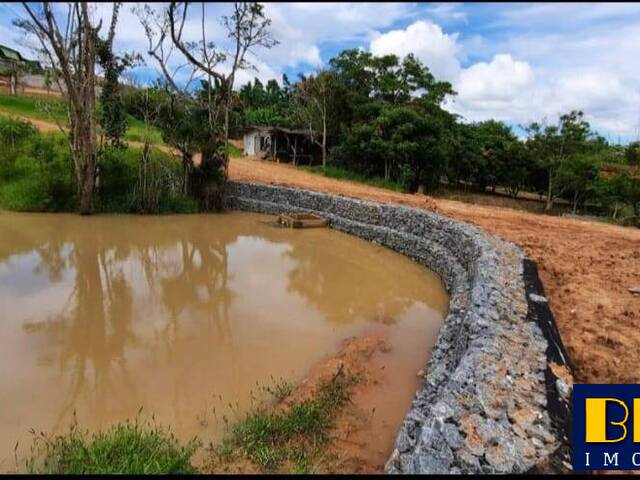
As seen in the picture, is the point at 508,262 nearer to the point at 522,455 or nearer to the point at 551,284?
the point at 551,284

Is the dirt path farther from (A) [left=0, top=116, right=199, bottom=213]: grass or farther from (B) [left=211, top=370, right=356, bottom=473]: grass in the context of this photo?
(A) [left=0, top=116, right=199, bottom=213]: grass

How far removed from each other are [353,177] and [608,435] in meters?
17.7

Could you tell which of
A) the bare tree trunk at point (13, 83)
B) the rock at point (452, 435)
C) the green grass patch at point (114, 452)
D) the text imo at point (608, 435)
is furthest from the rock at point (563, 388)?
the bare tree trunk at point (13, 83)

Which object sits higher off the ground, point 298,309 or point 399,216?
point 399,216

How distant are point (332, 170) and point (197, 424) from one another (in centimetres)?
1742

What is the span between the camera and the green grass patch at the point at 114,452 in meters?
3.01

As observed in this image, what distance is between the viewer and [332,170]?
20531 millimetres

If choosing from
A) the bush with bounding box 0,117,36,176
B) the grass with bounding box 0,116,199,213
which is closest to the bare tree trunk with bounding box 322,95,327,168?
the grass with bounding box 0,116,199,213

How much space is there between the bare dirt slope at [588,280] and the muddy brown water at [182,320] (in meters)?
1.71

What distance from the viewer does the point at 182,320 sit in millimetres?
6273

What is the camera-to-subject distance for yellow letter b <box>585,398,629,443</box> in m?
2.60

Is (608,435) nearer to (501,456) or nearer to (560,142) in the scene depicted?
(501,456)

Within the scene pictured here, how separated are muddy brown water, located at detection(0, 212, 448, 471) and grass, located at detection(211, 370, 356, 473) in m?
0.29

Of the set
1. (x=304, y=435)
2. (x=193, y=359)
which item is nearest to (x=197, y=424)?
(x=304, y=435)
